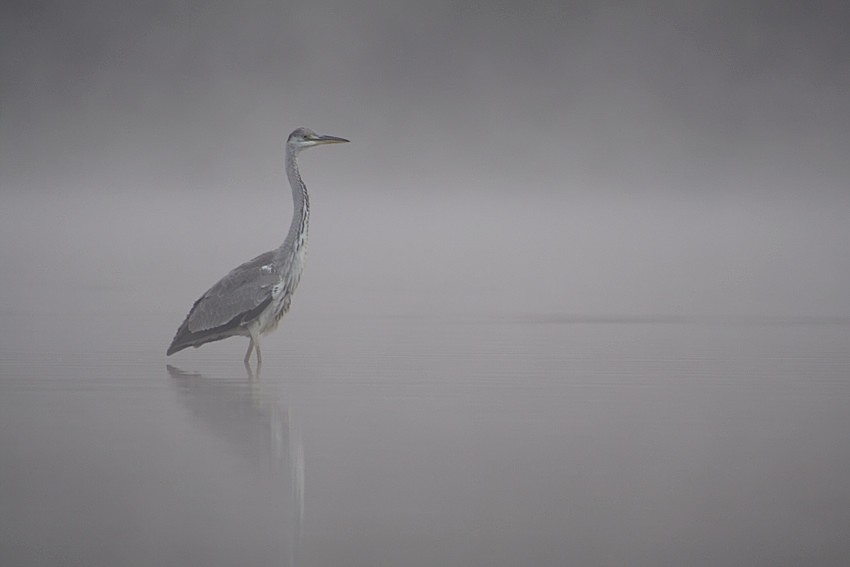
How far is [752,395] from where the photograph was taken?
18.5 ft

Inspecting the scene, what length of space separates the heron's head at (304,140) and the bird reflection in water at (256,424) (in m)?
1.77

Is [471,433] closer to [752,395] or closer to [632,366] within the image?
[752,395]

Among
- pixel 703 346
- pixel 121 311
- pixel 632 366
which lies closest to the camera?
pixel 632 366

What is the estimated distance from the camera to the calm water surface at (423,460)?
294cm

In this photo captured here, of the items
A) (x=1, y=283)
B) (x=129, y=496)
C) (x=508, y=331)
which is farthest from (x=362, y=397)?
(x=1, y=283)

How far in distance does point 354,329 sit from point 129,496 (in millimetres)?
6369

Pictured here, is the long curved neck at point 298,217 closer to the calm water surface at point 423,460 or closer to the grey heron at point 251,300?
the grey heron at point 251,300

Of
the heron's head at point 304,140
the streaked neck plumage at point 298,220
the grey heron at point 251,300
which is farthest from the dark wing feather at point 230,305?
the heron's head at point 304,140

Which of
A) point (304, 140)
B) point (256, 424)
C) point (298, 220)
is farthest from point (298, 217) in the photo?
point (256, 424)

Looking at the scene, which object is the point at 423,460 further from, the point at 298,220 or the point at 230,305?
the point at 298,220

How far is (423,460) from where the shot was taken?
3.93 meters

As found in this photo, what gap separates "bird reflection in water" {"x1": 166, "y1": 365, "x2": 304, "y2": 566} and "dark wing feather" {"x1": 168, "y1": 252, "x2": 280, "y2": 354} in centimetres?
43

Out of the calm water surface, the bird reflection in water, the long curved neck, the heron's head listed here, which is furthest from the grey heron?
the heron's head

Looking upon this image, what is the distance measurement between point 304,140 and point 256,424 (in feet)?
11.1
